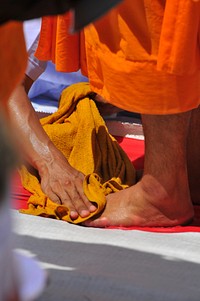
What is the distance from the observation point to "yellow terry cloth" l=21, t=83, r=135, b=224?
6.81ft

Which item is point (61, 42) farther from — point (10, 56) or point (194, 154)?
point (10, 56)

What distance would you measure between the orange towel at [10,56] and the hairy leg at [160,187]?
851 millimetres

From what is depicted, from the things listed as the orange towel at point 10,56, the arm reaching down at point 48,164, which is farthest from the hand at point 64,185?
the orange towel at point 10,56

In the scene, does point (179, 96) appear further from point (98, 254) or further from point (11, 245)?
point (11, 245)

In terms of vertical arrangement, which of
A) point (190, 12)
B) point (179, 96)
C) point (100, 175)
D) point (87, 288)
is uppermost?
point (190, 12)

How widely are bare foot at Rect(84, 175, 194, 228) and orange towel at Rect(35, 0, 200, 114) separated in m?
0.22

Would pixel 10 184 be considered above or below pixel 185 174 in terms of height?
above

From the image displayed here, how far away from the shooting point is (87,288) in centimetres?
154

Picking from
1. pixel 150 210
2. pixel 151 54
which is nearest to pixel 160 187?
pixel 150 210

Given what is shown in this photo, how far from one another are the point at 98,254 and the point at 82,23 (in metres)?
0.85

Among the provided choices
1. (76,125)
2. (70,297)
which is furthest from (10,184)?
(76,125)

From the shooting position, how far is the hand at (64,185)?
203 centimetres

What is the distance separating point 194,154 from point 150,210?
0.93 ft

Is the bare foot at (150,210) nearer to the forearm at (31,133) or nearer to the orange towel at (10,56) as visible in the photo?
the forearm at (31,133)
